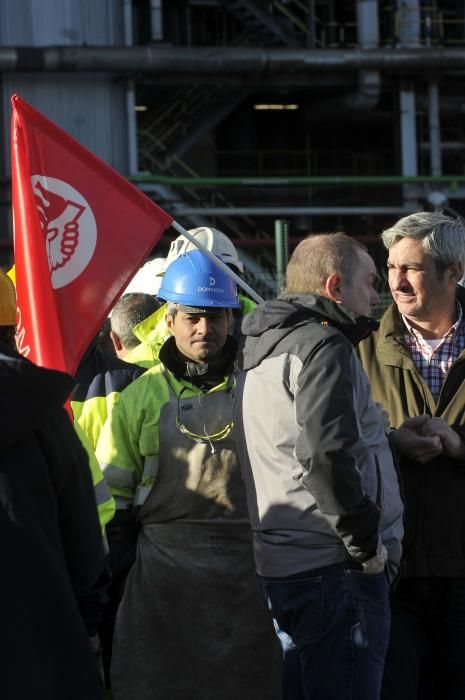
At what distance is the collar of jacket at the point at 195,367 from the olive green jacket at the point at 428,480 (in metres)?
→ 0.58

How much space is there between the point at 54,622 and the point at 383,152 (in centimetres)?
2738

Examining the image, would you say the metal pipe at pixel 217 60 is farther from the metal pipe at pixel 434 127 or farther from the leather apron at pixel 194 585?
the leather apron at pixel 194 585

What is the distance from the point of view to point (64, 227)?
13.9ft

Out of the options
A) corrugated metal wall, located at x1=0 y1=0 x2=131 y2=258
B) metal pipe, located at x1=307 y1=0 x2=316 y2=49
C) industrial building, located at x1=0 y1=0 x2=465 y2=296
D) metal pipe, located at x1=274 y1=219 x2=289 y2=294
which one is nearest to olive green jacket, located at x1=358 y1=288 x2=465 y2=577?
metal pipe, located at x1=274 y1=219 x2=289 y2=294

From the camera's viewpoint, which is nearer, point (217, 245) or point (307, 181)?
point (217, 245)

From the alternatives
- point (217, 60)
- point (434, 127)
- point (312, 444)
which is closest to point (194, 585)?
point (312, 444)

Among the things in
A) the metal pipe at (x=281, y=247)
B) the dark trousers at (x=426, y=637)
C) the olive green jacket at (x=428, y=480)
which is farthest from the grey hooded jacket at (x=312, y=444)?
the metal pipe at (x=281, y=247)

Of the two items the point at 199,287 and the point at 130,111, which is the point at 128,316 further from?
the point at 130,111

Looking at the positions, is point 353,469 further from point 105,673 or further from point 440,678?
point 105,673

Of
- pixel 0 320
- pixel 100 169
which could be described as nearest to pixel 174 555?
pixel 100 169

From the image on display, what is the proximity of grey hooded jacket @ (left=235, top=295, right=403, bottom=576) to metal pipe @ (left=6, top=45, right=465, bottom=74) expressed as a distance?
19009 millimetres

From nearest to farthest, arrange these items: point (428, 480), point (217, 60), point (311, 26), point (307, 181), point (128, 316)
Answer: point (428, 480) < point (128, 316) < point (217, 60) < point (307, 181) < point (311, 26)

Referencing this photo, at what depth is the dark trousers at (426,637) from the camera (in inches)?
161

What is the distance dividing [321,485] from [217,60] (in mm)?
19825
